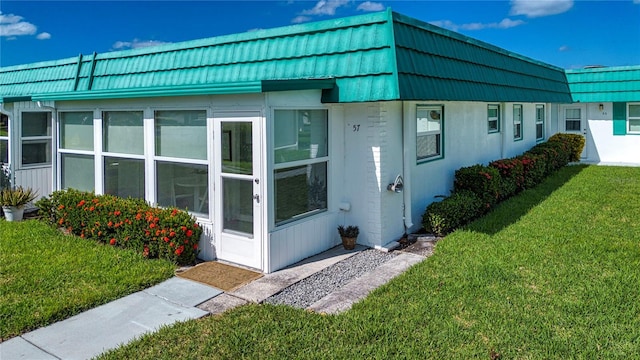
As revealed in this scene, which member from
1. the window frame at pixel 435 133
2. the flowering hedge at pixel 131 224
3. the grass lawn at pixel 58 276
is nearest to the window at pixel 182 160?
the flowering hedge at pixel 131 224

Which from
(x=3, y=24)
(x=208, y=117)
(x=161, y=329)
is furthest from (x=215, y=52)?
(x=3, y=24)

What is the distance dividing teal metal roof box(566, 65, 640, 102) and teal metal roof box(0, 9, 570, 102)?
883 cm

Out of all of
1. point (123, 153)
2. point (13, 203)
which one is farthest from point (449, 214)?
point (13, 203)

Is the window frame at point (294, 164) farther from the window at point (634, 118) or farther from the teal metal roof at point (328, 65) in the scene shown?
the window at point (634, 118)

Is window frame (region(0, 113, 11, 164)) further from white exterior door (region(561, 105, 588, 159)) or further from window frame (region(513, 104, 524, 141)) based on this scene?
white exterior door (region(561, 105, 588, 159))

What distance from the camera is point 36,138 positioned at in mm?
9789

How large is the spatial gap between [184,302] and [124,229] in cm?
224

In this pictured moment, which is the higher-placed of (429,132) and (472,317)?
(429,132)

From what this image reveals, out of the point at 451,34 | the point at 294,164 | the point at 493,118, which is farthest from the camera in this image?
the point at 493,118

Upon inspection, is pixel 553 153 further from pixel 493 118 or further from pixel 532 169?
pixel 493 118

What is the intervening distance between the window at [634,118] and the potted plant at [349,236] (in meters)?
15.3

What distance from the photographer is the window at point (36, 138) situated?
9648 mm

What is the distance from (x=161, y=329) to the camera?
4277 mm

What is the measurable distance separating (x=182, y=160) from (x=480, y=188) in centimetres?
544
